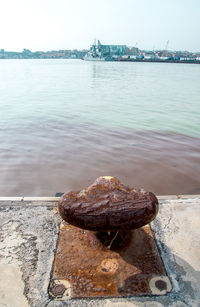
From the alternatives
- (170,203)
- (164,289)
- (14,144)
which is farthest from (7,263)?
(14,144)

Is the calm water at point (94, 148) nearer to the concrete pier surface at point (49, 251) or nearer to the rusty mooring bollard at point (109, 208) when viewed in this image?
the concrete pier surface at point (49, 251)

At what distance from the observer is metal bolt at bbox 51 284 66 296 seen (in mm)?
2064

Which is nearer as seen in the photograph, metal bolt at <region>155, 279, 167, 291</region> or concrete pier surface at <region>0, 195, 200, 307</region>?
concrete pier surface at <region>0, 195, 200, 307</region>

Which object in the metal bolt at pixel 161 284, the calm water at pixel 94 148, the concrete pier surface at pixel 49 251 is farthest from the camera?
the calm water at pixel 94 148

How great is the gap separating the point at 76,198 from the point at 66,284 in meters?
0.74

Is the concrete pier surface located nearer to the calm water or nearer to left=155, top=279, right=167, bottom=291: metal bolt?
left=155, top=279, right=167, bottom=291: metal bolt

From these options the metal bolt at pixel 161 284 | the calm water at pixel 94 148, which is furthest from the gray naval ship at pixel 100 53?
the metal bolt at pixel 161 284

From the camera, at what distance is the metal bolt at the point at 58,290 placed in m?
2.06

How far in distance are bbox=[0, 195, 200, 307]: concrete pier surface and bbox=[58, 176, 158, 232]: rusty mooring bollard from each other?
0.57m

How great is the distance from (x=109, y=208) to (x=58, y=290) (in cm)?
82

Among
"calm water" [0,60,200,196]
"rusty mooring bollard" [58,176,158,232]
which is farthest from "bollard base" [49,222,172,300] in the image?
"calm water" [0,60,200,196]

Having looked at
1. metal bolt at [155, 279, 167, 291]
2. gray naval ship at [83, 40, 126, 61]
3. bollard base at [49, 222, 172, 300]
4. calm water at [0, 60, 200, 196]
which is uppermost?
gray naval ship at [83, 40, 126, 61]

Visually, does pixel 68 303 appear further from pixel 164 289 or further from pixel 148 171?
pixel 148 171

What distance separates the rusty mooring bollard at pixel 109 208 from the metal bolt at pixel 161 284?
0.52 meters
